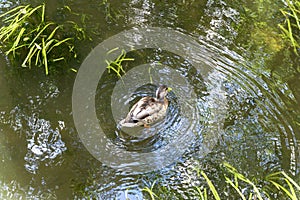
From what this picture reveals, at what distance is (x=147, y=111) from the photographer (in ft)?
14.8

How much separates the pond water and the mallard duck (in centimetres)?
11

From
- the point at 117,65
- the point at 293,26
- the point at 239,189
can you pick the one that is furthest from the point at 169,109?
the point at 293,26

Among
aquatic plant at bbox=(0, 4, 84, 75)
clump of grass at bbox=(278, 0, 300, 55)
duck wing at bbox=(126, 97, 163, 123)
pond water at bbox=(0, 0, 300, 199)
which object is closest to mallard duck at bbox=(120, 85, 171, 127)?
duck wing at bbox=(126, 97, 163, 123)

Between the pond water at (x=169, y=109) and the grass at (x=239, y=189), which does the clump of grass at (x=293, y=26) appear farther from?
the grass at (x=239, y=189)

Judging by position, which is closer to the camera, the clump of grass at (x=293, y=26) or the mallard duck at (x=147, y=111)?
the mallard duck at (x=147, y=111)

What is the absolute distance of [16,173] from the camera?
404 cm

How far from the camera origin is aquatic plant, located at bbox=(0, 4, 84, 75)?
15.8ft

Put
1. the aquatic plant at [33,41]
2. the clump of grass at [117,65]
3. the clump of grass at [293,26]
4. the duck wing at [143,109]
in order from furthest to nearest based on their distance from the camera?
1. the clump of grass at [293,26]
2. the clump of grass at [117,65]
3. the aquatic plant at [33,41]
4. the duck wing at [143,109]

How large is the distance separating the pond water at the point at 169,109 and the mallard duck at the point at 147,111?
0.34 feet

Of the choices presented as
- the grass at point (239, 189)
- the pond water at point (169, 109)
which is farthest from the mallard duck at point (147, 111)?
the grass at point (239, 189)

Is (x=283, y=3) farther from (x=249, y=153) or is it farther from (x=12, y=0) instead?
(x=12, y=0)

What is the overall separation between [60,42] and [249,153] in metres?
2.61

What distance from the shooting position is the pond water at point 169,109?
4074 millimetres

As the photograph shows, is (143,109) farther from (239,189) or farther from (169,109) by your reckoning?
(239,189)
